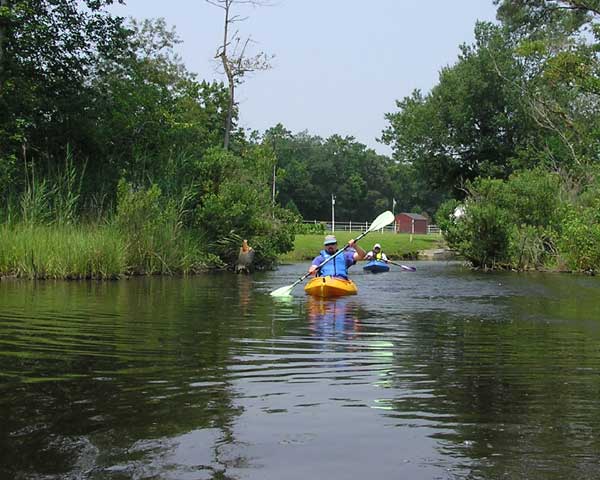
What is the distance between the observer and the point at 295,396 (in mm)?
6207

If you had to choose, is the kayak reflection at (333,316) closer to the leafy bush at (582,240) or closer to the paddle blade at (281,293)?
the paddle blade at (281,293)

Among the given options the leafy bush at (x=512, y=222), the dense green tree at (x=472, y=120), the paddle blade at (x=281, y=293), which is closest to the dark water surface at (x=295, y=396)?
the paddle blade at (x=281, y=293)

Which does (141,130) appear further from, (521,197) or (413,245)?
(413,245)

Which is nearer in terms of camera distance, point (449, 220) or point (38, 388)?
point (38, 388)

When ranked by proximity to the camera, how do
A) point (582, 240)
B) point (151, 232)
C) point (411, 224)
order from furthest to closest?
1. point (411, 224)
2. point (582, 240)
3. point (151, 232)

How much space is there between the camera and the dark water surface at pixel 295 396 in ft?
14.5

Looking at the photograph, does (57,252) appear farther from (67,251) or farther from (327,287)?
(327,287)

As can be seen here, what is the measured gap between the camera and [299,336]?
10.2m

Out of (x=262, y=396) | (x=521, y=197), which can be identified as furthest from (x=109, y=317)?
(x=521, y=197)

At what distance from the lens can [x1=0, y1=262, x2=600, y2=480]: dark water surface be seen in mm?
4426

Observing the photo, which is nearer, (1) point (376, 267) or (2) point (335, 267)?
(2) point (335, 267)

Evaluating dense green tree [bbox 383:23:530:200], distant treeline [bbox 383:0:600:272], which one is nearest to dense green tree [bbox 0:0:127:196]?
distant treeline [bbox 383:0:600:272]

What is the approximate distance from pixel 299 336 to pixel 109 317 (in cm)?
355

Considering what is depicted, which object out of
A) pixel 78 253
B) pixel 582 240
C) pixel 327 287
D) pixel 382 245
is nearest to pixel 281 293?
pixel 327 287
